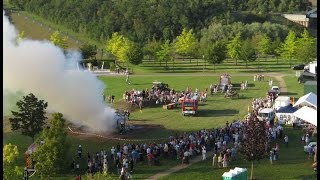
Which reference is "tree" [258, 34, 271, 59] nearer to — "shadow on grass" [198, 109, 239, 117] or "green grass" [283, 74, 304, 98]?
"green grass" [283, 74, 304, 98]

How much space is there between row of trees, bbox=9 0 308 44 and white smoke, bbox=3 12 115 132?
49.7m

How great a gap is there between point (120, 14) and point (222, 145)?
67.1m

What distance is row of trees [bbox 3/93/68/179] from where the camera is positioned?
27.4 metres

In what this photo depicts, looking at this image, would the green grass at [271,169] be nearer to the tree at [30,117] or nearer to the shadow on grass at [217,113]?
the tree at [30,117]

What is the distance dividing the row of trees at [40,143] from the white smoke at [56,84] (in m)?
6.03

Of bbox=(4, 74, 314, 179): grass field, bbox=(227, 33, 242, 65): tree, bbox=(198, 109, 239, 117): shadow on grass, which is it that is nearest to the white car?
bbox=(4, 74, 314, 179): grass field

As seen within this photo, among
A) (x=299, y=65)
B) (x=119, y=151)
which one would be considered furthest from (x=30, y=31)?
(x=119, y=151)

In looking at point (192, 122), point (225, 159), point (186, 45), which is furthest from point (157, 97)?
point (186, 45)

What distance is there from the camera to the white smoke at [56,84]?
133 feet

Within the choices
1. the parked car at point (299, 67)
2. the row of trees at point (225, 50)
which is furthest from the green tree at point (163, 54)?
the parked car at point (299, 67)

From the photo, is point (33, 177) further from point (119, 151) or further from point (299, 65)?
point (299, 65)

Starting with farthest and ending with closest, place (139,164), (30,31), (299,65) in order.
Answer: (30,31) < (299,65) < (139,164)

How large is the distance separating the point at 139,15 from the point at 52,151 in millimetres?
70236

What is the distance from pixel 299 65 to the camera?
66875 millimetres
